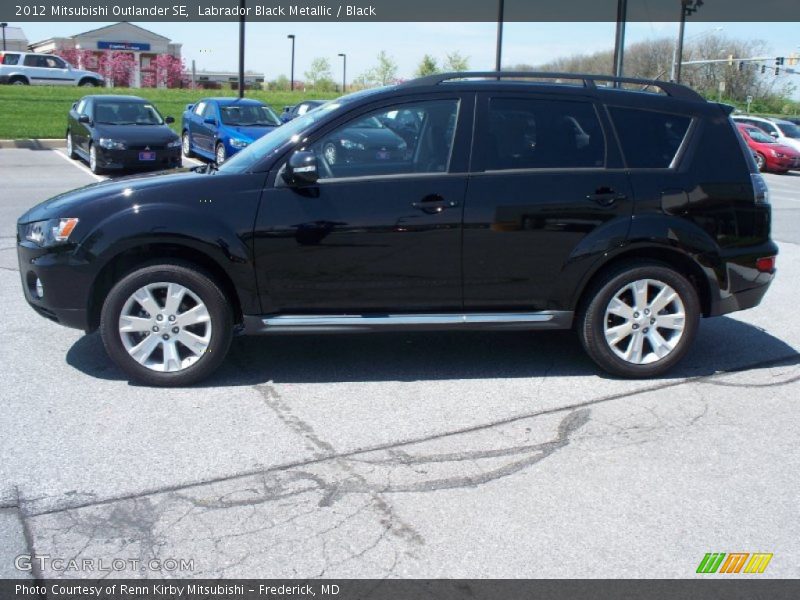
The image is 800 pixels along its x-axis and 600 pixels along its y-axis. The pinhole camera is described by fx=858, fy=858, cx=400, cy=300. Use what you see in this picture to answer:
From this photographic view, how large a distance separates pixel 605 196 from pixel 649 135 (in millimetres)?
599

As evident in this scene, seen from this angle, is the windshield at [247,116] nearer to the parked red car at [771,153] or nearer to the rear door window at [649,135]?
the rear door window at [649,135]

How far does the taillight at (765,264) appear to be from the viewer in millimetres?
5789

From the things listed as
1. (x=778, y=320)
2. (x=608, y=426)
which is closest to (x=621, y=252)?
(x=608, y=426)

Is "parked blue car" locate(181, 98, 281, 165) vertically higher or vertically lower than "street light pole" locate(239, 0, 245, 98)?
lower

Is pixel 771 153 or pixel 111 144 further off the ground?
pixel 771 153

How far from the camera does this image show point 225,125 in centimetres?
1895

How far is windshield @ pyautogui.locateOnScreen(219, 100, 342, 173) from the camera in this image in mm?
5359

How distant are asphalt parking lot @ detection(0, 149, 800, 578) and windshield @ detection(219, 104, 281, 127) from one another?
44.7 ft

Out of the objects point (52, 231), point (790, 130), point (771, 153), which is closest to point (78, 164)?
point (52, 231)

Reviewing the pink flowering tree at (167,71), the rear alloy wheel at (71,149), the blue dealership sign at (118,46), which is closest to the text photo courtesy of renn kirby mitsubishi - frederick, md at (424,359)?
the rear alloy wheel at (71,149)

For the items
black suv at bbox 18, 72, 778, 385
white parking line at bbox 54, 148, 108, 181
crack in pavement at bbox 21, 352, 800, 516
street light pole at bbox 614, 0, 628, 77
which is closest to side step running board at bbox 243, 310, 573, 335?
black suv at bbox 18, 72, 778, 385

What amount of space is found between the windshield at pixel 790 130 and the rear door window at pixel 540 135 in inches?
995

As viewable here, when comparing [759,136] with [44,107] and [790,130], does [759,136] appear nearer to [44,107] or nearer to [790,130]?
[790,130]
